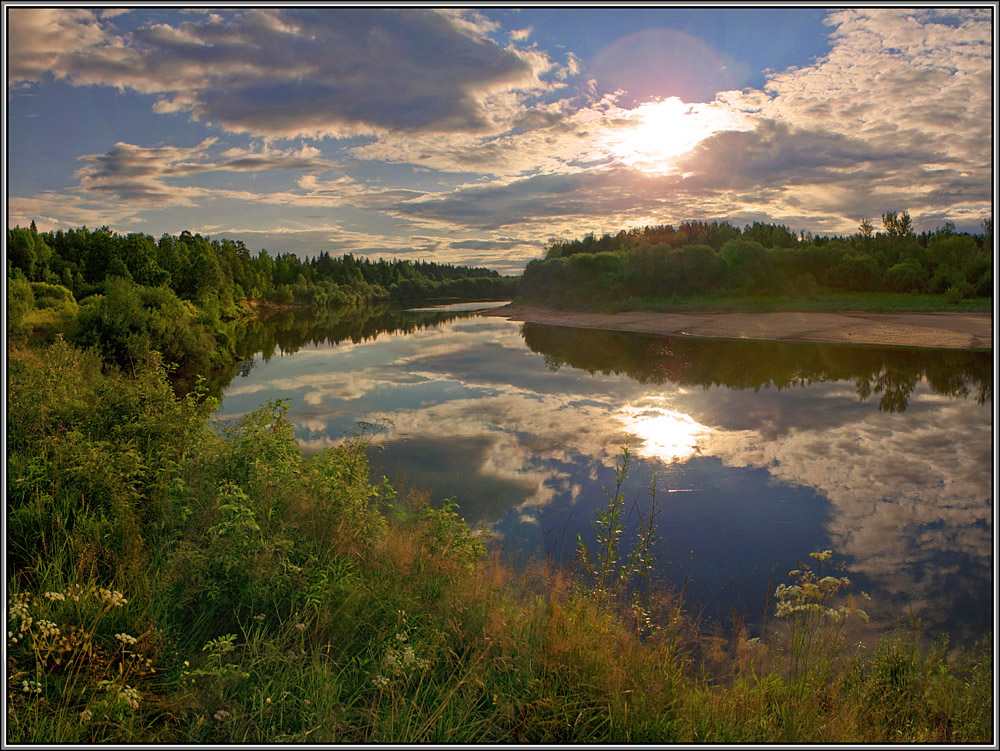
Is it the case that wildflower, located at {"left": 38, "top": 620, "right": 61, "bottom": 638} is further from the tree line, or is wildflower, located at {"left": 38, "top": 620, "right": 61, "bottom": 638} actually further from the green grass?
the green grass

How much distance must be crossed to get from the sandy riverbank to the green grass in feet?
5.08

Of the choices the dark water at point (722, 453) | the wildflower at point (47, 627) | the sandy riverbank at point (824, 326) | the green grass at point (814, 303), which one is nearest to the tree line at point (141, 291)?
the dark water at point (722, 453)

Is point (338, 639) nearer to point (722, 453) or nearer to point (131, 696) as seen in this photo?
point (131, 696)

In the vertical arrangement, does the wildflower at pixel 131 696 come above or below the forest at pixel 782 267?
below

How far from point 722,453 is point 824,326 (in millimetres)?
27897

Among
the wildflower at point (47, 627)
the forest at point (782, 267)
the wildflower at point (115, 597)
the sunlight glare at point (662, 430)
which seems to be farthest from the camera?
the forest at point (782, 267)

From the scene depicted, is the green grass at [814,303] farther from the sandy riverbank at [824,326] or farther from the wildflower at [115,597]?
the wildflower at [115,597]

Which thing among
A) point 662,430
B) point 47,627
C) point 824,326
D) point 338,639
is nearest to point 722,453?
point 662,430

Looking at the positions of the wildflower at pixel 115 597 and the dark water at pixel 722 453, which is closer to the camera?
the wildflower at pixel 115 597

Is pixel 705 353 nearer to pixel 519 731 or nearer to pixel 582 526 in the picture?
pixel 582 526

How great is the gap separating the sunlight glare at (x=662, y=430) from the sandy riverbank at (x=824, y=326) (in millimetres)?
19903

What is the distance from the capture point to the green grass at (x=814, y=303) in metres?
37.5

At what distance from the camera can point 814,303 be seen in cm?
4388

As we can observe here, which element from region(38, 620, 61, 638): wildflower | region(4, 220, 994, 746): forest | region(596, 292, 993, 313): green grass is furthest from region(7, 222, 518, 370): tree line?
region(596, 292, 993, 313): green grass
